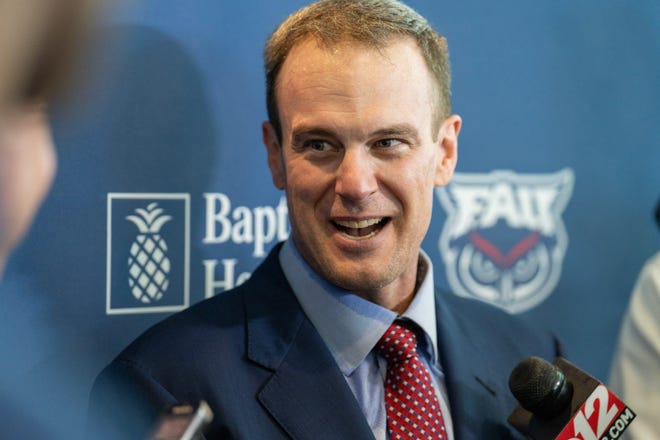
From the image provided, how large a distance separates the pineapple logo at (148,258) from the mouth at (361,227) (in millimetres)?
386

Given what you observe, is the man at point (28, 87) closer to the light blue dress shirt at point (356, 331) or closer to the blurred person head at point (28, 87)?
the blurred person head at point (28, 87)

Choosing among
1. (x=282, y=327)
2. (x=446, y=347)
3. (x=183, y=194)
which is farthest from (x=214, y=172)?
(x=446, y=347)

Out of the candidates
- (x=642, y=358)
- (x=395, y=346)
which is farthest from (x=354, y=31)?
(x=642, y=358)

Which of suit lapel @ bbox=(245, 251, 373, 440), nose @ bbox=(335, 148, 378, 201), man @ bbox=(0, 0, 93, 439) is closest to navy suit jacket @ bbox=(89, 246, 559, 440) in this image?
suit lapel @ bbox=(245, 251, 373, 440)

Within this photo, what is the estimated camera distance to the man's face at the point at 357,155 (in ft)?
4.83

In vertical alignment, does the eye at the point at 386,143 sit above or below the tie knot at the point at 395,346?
above

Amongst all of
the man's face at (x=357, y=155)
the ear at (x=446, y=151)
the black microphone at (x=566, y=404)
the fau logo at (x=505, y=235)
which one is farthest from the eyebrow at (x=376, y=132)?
the fau logo at (x=505, y=235)

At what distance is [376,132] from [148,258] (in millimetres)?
527

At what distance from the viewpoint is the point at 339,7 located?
4.96ft

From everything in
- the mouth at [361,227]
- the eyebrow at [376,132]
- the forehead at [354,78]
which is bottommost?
the mouth at [361,227]

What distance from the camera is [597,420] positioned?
1.28 meters

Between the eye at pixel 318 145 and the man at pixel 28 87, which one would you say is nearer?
the man at pixel 28 87

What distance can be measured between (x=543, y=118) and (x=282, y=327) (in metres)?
1.08

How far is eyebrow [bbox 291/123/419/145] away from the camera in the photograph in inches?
58.4
